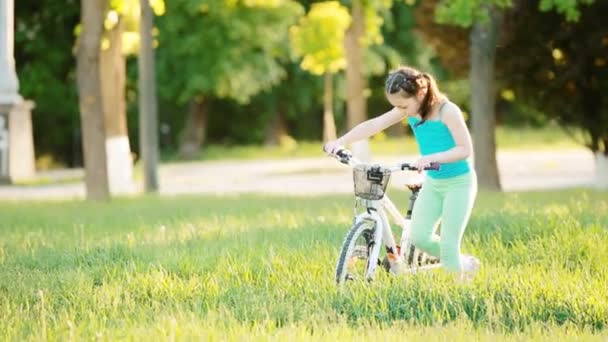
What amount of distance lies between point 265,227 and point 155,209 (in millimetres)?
5030

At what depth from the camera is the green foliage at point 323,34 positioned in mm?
36750

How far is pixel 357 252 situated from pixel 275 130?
4291 centimetres

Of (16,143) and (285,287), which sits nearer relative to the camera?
(285,287)

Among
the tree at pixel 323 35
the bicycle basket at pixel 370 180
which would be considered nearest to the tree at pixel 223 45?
the tree at pixel 323 35

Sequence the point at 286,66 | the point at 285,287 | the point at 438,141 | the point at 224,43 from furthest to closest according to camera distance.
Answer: the point at 286,66
the point at 224,43
the point at 285,287
the point at 438,141

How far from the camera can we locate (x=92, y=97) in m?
19.2

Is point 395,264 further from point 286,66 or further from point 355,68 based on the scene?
point 286,66

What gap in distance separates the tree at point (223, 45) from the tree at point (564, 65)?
56.5ft

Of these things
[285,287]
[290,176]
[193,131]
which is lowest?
[290,176]

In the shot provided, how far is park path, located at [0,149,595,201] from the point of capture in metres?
26.9

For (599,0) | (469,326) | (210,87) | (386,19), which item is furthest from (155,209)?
(386,19)

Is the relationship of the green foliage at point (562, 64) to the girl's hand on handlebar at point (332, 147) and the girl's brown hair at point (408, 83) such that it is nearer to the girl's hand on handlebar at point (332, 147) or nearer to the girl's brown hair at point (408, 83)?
A: the girl's brown hair at point (408, 83)

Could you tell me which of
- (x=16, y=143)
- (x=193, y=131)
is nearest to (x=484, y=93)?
(x=16, y=143)

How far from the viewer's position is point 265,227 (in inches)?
497
